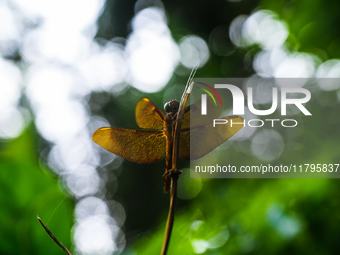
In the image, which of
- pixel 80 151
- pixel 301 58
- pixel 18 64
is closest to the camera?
pixel 80 151

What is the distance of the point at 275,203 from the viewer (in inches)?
20.9

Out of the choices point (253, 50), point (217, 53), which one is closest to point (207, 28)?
point (217, 53)

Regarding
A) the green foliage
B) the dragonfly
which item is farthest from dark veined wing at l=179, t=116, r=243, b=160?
the green foliage

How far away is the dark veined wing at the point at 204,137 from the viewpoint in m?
0.19

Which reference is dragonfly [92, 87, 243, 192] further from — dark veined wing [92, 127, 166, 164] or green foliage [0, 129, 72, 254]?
green foliage [0, 129, 72, 254]

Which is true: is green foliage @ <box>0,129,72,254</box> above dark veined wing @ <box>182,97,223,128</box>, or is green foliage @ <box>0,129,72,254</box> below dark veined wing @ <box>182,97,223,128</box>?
below

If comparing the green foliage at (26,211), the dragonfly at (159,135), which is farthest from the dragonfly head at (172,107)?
the green foliage at (26,211)

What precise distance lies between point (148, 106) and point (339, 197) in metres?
0.64

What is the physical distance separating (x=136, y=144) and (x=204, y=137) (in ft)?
0.21

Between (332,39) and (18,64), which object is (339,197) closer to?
(332,39)

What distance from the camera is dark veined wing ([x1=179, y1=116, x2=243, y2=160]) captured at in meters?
0.19

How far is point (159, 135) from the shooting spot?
215 millimetres

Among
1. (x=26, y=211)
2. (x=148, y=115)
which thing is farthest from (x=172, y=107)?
(x=26, y=211)

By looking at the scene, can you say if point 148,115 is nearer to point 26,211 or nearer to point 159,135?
point 159,135
